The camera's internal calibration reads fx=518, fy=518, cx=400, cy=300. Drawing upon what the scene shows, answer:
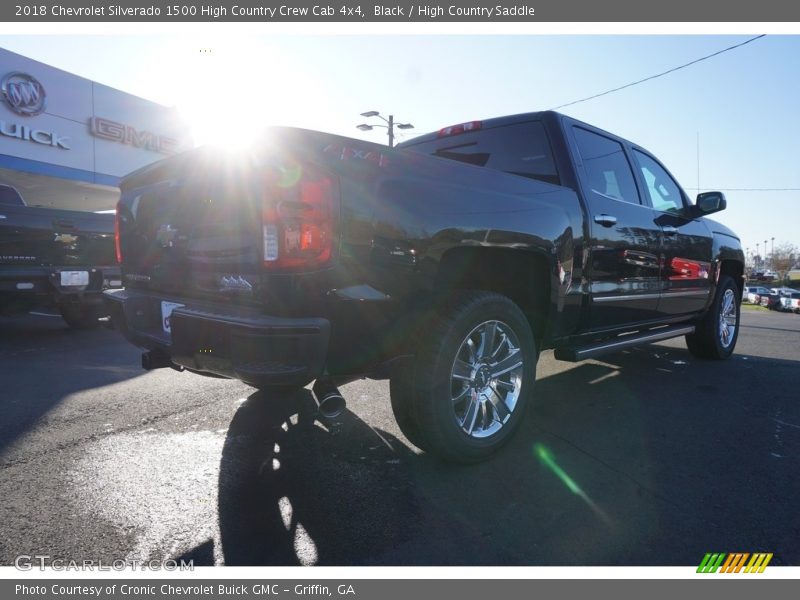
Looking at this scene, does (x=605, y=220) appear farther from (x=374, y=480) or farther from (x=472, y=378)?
(x=374, y=480)

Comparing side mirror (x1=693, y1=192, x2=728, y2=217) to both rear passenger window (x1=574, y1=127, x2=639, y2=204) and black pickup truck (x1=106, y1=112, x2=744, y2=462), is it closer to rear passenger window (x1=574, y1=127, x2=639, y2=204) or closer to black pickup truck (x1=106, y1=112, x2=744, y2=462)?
rear passenger window (x1=574, y1=127, x2=639, y2=204)

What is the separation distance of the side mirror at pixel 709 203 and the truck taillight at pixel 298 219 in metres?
3.90

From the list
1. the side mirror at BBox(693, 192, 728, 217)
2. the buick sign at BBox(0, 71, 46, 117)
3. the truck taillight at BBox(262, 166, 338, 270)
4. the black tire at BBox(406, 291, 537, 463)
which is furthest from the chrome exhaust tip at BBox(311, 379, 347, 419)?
the buick sign at BBox(0, 71, 46, 117)

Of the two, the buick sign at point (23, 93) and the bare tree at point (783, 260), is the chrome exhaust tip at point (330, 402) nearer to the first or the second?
the buick sign at point (23, 93)

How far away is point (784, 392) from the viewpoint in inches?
169

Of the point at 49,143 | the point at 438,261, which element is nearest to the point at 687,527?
the point at 438,261

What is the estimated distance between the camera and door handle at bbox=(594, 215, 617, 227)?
3.47 m

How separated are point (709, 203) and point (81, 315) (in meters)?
7.69

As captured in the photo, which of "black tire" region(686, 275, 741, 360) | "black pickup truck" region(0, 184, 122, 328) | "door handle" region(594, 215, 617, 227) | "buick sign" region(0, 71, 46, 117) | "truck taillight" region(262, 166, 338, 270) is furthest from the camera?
"buick sign" region(0, 71, 46, 117)

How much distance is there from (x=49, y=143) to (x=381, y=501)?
1760cm

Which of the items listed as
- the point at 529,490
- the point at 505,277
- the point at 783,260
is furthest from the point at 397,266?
the point at 783,260

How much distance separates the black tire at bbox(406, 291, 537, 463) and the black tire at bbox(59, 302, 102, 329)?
599 cm

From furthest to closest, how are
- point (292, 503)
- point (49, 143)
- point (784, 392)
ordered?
point (49, 143) < point (784, 392) < point (292, 503)
